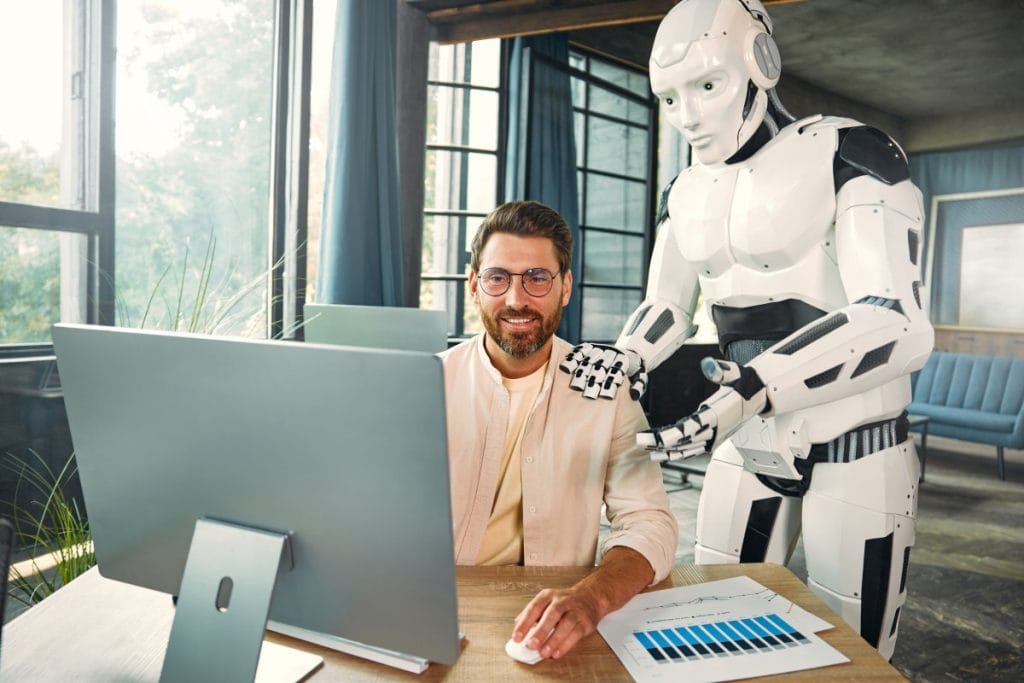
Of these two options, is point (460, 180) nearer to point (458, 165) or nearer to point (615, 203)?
point (458, 165)

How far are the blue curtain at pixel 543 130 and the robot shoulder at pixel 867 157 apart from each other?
261cm

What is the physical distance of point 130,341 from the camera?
0.71 meters

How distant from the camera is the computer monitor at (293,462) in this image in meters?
0.61

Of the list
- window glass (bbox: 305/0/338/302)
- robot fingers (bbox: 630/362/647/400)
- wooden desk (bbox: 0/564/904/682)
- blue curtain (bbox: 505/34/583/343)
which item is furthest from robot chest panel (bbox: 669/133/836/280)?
blue curtain (bbox: 505/34/583/343)

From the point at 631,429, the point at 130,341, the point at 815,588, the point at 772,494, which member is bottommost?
the point at 815,588

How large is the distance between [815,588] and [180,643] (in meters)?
1.36

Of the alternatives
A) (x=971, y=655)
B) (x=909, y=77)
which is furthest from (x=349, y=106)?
(x=909, y=77)

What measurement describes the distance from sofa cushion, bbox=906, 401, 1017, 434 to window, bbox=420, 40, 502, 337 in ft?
10.2

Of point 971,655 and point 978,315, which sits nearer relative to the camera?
point 971,655

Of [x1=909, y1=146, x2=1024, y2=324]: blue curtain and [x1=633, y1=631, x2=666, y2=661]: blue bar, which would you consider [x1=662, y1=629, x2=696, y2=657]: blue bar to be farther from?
[x1=909, y1=146, x2=1024, y2=324]: blue curtain

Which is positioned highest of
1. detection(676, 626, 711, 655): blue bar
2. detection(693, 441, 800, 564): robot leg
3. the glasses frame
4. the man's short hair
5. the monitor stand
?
the man's short hair

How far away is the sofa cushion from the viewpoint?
4844 mm

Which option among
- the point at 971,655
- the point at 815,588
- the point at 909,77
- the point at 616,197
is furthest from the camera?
the point at 909,77

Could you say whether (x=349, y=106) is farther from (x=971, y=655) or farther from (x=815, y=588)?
(x=971, y=655)
